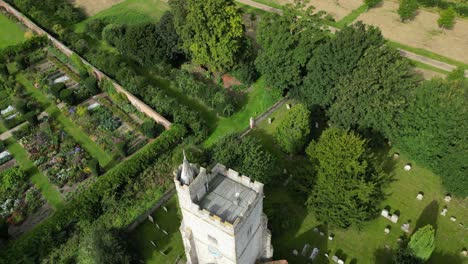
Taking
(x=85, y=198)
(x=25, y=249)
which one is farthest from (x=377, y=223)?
(x=25, y=249)

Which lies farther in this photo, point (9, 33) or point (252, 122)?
point (9, 33)

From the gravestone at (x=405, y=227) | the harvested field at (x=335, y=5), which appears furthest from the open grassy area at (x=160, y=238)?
the harvested field at (x=335, y=5)

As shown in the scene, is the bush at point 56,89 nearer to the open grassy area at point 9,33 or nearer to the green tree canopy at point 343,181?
the open grassy area at point 9,33

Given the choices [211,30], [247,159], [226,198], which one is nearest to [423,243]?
[247,159]

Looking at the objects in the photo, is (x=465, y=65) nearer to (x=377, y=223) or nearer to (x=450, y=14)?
(x=450, y=14)

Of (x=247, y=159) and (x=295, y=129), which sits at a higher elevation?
(x=295, y=129)

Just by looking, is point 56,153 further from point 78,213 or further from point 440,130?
point 440,130
